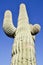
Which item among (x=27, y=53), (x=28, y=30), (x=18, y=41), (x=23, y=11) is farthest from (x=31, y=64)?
(x=23, y=11)

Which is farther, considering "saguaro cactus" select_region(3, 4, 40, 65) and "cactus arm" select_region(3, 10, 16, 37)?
"cactus arm" select_region(3, 10, 16, 37)

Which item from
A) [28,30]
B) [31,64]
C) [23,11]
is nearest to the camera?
[31,64]

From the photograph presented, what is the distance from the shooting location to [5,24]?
19.8ft

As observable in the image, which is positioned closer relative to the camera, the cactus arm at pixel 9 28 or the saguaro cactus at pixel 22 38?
the saguaro cactus at pixel 22 38

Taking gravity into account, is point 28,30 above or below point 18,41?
above

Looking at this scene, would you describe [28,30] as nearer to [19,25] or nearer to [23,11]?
[19,25]

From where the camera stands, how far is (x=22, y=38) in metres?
5.50

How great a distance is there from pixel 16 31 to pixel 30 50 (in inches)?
38.7

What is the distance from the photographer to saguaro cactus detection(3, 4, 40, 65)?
16.8 feet

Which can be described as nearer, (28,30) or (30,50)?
(30,50)

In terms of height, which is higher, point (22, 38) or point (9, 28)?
point (9, 28)

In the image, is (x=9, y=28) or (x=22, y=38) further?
(x=9, y=28)

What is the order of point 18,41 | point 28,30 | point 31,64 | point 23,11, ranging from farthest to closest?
1. point 23,11
2. point 28,30
3. point 18,41
4. point 31,64

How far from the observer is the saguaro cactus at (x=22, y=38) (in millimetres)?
5113
